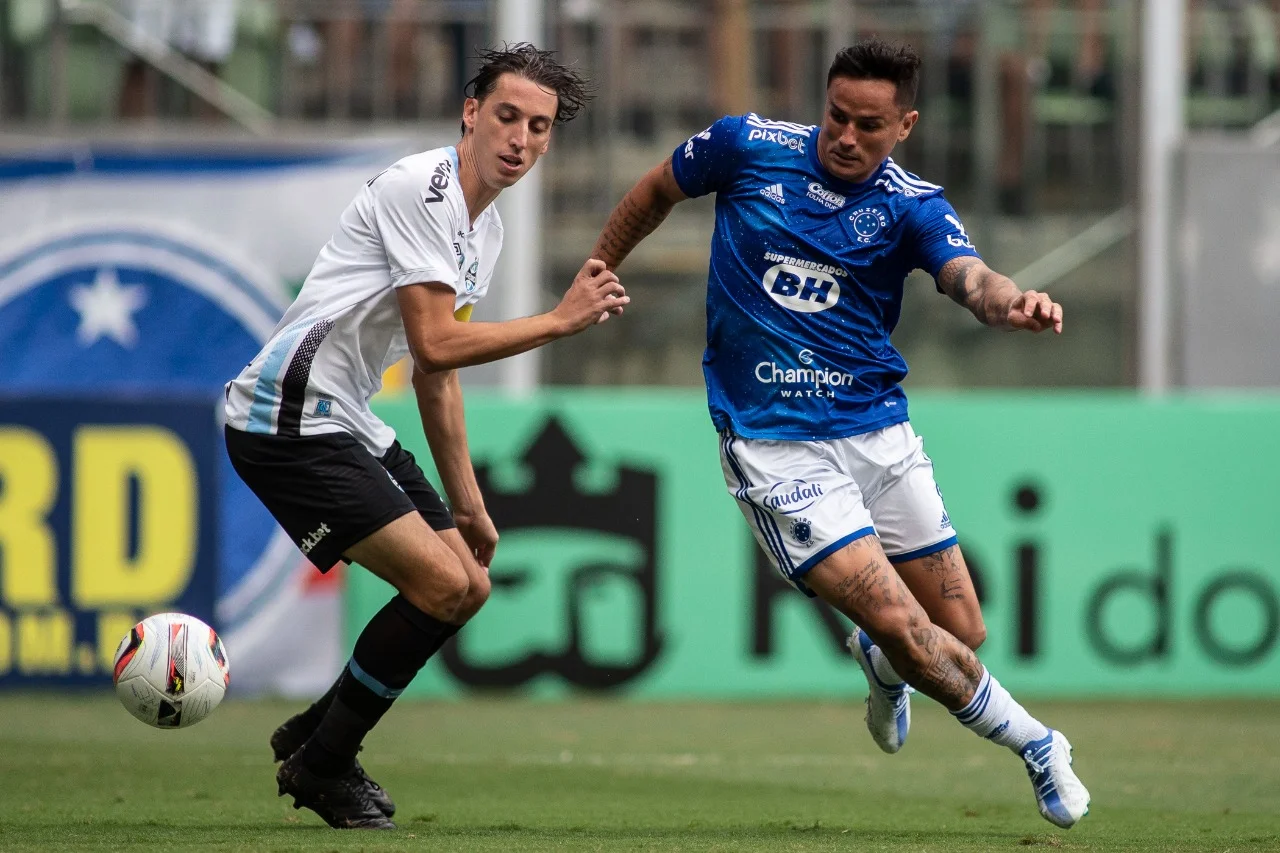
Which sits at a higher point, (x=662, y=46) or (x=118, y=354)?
(x=662, y=46)

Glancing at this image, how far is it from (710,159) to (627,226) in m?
0.36

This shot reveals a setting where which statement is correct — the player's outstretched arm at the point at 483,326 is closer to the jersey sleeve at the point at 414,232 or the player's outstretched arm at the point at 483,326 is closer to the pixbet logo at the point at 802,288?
the jersey sleeve at the point at 414,232

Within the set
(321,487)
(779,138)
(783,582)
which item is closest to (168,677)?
(321,487)

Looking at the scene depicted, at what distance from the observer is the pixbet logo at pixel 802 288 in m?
5.77

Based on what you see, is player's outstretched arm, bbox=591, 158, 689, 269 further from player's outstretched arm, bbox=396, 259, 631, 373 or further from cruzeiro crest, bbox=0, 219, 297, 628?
cruzeiro crest, bbox=0, 219, 297, 628

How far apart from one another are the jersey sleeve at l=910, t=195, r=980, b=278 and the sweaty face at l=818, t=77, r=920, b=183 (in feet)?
0.70

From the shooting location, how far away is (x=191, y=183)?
1277 centimetres

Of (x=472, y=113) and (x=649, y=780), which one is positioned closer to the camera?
(x=472, y=113)

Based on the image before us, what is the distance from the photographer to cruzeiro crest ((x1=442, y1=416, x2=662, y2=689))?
415 inches

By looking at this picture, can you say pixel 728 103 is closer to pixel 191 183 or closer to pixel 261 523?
pixel 191 183

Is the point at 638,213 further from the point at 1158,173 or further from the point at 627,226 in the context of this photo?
the point at 1158,173

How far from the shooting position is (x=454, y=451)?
6043 mm

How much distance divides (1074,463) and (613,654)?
2.98 meters

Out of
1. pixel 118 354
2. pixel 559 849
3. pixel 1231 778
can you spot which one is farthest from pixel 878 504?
pixel 118 354
